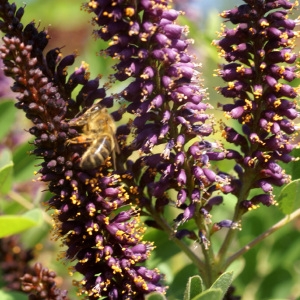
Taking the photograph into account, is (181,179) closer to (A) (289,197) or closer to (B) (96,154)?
(B) (96,154)

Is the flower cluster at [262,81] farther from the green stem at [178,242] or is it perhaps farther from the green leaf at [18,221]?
the green leaf at [18,221]

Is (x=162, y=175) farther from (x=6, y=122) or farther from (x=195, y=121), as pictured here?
(x=6, y=122)

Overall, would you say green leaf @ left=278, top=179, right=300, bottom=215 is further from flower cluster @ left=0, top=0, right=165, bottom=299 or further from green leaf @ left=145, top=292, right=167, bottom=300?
green leaf @ left=145, top=292, right=167, bottom=300

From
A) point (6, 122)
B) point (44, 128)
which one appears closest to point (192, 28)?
point (6, 122)

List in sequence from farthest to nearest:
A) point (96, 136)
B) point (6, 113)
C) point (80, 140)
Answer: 1. point (6, 113)
2. point (96, 136)
3. point (80, 140)


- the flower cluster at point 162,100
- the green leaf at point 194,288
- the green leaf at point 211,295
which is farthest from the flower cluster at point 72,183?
the green leaf at point 211,295

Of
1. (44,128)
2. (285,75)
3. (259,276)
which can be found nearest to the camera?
(44,128)

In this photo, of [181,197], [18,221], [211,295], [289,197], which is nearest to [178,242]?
[181,197]
